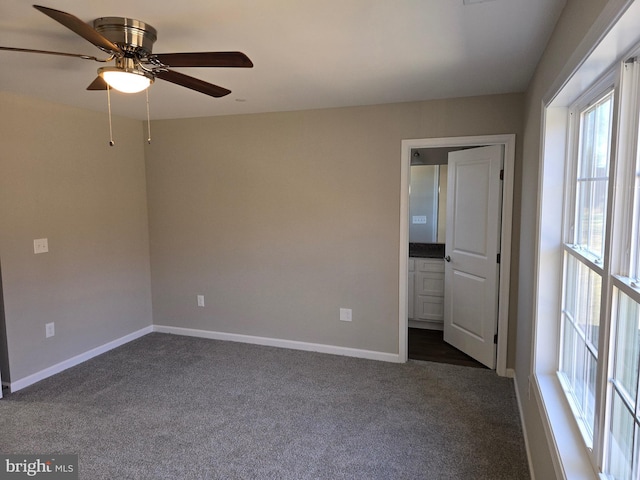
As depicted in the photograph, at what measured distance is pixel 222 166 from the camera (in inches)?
162

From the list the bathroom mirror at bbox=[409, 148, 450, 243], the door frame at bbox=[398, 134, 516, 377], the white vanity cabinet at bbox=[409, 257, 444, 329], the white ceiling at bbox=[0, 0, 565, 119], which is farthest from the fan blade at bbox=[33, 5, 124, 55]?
the bathroom mirror at bbox=[409, 148, 450, 243]

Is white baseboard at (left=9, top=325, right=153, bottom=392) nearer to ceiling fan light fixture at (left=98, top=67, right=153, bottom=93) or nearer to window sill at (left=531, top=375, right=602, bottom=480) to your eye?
ceiling fan light fixture at (left=98, top=67, right=153, bottom=93)

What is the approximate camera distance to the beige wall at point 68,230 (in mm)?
3170

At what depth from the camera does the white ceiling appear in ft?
5.64

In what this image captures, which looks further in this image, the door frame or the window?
the door frame

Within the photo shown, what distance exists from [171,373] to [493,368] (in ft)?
9.11

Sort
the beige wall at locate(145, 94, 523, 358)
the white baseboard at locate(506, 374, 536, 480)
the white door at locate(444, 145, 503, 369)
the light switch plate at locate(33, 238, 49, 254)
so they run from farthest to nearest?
the beige wall at locate(145, 94, 523, 358)
the white door at locate(444, 145, 503, 369)
the light switch plate at locate(33, 238, 49, 254)
the white baseboard at locate(506, 374, 536, 480)

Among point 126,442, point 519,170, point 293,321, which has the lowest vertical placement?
point 126,442

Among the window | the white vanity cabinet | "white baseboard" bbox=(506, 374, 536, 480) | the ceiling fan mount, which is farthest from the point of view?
the white vanity cabinet

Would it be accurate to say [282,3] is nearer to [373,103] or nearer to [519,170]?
[373,103]

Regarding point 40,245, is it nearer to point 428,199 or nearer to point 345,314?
point 345,314

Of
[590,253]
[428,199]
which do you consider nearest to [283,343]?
[428,199]

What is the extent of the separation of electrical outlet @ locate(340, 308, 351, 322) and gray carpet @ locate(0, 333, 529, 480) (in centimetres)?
36

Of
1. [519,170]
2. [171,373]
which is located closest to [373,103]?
[519,170]
